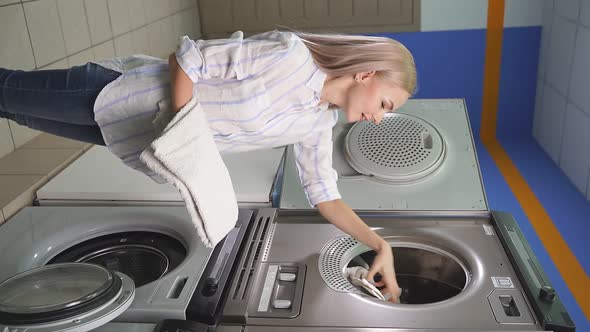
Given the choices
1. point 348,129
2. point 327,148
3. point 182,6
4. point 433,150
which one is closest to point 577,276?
point 433,150

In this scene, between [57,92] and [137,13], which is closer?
[57,92]

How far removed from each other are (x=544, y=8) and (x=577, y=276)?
2041 mm

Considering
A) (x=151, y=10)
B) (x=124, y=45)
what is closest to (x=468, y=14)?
(x=151, y=10)

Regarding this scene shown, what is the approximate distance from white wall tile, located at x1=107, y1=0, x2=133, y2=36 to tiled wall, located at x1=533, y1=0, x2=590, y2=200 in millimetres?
2446

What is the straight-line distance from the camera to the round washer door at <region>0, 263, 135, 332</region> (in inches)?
40.5

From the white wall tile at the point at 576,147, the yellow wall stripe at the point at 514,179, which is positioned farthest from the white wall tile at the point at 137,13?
the white wall tile at the point at 576,147

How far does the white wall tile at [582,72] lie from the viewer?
3.05 metres

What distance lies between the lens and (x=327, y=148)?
4.96 feet

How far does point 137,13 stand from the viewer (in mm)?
2840

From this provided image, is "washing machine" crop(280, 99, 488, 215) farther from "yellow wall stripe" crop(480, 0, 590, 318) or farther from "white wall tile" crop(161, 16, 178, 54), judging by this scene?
"white wall tile" crop(161, 16, 178, 54)

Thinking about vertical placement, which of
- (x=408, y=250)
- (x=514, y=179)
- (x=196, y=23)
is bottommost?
(x=514, y=179)

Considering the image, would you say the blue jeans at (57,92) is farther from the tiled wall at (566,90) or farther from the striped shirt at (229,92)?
the tiled wall at (566,90)

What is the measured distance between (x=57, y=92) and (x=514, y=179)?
2774mm

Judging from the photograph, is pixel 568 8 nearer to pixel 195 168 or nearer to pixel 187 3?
pixel 187 3
